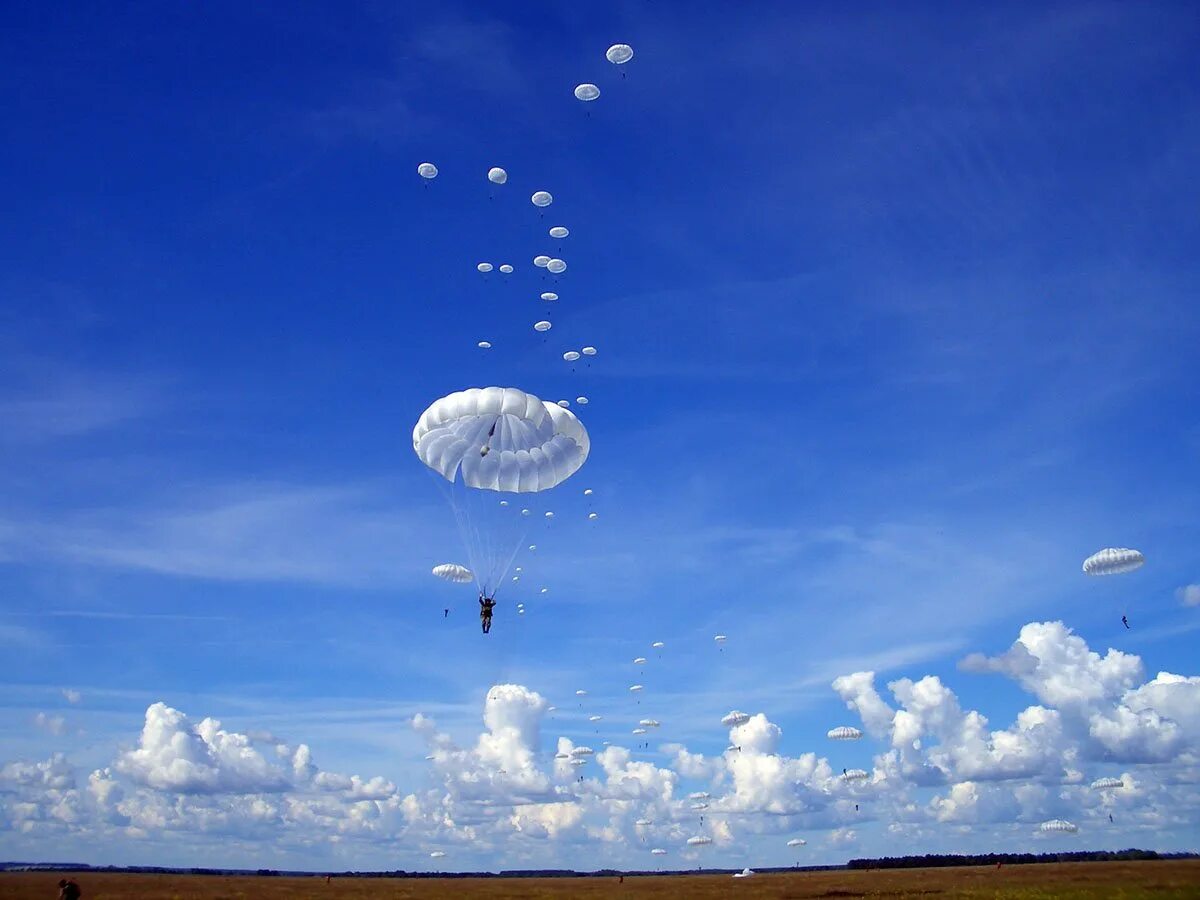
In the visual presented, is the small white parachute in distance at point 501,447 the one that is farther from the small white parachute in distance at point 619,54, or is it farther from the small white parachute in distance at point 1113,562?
the small white parachute in distance at point 1113,562

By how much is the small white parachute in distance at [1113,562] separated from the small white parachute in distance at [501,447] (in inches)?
1258

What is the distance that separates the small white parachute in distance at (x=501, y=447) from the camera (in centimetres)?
3428

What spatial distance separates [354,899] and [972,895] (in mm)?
44731

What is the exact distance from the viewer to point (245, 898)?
6347 centimetres

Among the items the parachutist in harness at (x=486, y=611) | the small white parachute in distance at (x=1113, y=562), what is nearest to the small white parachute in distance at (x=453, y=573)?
the parachutist in harness at (x=486, y=611)

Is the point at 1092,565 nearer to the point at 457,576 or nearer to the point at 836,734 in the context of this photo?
the point at 836,734

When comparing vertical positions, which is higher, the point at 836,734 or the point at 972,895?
the point at 836,734

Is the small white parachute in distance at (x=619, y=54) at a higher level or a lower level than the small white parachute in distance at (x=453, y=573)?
higher

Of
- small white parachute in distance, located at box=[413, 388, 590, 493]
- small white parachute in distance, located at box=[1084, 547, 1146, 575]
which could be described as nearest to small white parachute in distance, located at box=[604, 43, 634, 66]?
small white parachute in distance, located at box=[413, 388, 590, 493]

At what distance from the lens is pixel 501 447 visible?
3731 cm

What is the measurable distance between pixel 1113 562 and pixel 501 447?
35.5 meters

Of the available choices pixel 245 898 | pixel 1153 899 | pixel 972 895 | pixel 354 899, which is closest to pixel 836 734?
pixel 972 895

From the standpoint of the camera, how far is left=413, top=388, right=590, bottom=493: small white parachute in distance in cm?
3428

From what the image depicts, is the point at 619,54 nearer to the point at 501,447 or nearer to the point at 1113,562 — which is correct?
the point at 501,447
